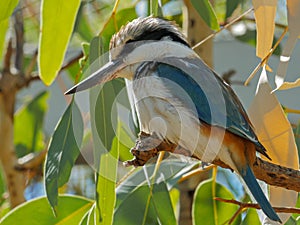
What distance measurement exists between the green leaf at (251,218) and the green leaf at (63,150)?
0.81 feet

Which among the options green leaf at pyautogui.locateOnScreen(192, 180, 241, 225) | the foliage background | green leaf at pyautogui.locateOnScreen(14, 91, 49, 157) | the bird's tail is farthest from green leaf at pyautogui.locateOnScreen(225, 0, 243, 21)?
green leaf at pyautogui.locateOnScreen(14, 91, 49, 157)

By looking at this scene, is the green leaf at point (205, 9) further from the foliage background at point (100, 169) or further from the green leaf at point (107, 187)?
the green leaf at point (107, 187)

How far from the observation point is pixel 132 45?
928mm

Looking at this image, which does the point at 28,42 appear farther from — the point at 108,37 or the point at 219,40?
the point at 108,37

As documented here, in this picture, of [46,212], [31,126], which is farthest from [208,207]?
[31,126]

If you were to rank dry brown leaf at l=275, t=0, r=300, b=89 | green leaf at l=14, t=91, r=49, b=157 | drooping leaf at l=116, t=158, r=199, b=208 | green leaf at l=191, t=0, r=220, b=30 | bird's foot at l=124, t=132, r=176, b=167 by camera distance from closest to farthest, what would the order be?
bird's foot at l=124, t=132, r=176, b=167 < dry brown leaf at l=275, t=0, r=300, b=89 < green leaf at l=191, t=0, r=220, b=30 < drooping leaf at l=116, t=158, r=199, b=208 < green leaf at l=14, t=91, r=49, b=157

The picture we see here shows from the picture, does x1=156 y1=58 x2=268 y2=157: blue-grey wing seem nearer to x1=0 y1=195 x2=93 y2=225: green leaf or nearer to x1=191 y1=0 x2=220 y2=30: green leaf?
x1=191 y1=0 x2=220 y2=30: green leaf

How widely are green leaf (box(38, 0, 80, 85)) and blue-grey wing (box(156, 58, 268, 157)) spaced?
20cm

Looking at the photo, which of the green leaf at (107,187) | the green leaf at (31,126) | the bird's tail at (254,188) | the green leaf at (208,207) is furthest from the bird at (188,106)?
the green leaf at (31,126)

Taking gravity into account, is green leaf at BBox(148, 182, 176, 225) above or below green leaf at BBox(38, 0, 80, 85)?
below

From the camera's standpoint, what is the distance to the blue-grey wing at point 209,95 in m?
0.84

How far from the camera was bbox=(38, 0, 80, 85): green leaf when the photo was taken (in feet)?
3.41

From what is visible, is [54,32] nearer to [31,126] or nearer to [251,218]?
[251,218]

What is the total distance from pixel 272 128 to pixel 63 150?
0.29 meters
